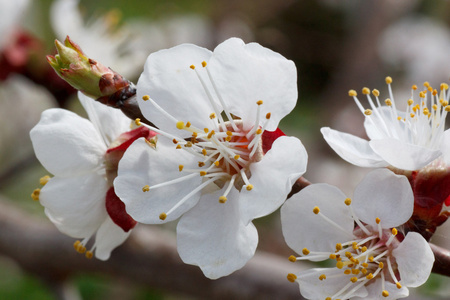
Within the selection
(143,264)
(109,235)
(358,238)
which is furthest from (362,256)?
(143,264)

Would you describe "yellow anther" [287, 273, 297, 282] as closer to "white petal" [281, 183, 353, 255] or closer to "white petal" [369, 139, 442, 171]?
"white petal" [281, 183, 353, 255]

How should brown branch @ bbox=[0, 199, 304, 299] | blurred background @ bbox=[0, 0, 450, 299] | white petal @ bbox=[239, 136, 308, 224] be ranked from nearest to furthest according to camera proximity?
white petal @ bbox=[239, 136, 308, 224] → brown branch @ bbox=[0, 199, 304, 299] → blurred background @ bbox=[0, 0, 450, 299]

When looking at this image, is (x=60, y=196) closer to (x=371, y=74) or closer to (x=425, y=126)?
(x=425, y=126)

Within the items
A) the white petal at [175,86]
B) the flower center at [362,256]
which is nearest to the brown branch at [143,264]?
the flower center at [362,256]

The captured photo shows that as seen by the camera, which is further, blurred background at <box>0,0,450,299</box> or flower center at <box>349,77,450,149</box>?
blurred background at <box>0,0,450,299</box>

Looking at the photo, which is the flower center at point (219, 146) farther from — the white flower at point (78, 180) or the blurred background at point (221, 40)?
the blurred background at point (221, 40)

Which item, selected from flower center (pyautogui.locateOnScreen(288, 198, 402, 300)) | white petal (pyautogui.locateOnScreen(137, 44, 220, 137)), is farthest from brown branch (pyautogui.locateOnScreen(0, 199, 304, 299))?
white petal (pyautogui.locateOnScreen(137, 44, 220, 137))
